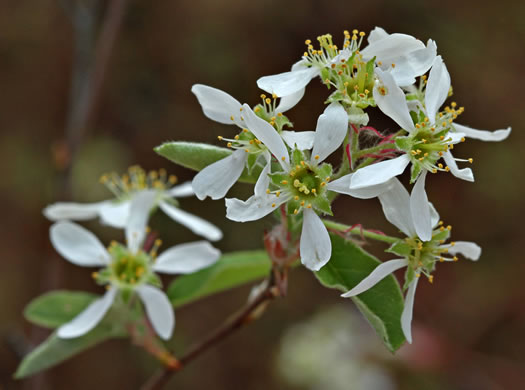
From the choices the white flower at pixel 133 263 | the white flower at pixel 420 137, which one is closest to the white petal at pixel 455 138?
the white flower at pixel 420 137

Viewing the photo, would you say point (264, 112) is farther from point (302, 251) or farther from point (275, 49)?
point (275, 49)

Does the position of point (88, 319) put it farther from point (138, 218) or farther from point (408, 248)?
point (408, 248)

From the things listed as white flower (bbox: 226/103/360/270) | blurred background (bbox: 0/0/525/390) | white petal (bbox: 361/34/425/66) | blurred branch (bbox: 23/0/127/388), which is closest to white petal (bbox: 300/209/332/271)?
white flower (bbox: 226/103/360/270)

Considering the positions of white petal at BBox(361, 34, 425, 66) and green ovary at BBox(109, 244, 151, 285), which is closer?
white petal at BBox(361, 34, 425, 66)

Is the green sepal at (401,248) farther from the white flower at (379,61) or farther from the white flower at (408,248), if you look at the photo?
the white flower at (379,61)

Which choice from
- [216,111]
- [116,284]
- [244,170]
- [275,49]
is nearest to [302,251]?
[244,170]

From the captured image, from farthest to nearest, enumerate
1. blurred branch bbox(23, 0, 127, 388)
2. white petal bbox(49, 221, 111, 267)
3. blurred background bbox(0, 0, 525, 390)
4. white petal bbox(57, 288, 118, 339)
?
blurred background bbox(0, 0, 525, 390)
blurred branch bbox(23, 0, 127, 388)
white petal bbox(49, 221, 111, 267)
white petal bbox(57, 288, 118, 339)

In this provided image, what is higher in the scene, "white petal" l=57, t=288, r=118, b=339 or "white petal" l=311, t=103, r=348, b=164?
"white petal" l=311, t=103, r=348, b=164

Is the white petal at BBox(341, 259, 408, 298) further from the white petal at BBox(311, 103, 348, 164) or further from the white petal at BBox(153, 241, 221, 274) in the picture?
the white petal at BBox(153, 241, 221, 274)
